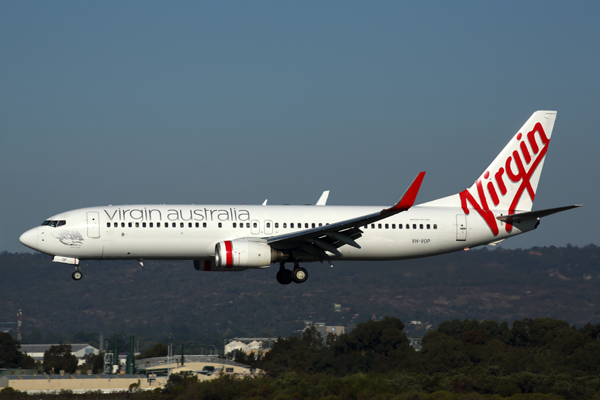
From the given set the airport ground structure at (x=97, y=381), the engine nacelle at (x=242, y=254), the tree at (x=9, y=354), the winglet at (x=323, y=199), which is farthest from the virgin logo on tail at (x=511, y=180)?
the tree at (x=9, y=354)

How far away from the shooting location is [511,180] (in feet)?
138

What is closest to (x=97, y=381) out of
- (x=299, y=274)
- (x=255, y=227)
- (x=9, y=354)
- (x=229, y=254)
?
(x=9, y=354)

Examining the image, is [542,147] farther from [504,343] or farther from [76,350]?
[76,350]

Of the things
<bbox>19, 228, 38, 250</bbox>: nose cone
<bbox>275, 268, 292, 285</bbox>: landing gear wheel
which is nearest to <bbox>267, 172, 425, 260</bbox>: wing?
<bbox>275, 268, 292, 285</bbox>: landing gear wheel

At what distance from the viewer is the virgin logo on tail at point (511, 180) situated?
41.4 m

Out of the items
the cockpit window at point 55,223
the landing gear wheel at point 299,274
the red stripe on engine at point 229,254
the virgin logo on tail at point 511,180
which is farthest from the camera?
the virgin logo on tail at point 511,180

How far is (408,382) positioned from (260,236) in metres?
28.0

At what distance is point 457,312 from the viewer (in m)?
122

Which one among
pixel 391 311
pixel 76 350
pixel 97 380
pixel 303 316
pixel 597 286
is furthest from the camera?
pixel 303 316

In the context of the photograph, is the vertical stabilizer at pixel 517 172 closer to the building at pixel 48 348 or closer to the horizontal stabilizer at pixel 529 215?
the horizontal stabilizer at pixel 529 215

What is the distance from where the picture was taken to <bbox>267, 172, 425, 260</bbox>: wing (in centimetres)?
3519

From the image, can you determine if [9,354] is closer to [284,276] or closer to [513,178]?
[284,276]

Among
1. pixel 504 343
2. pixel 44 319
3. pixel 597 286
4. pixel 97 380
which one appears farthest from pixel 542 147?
pixel 44 319

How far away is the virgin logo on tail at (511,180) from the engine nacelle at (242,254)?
37.7 ft
